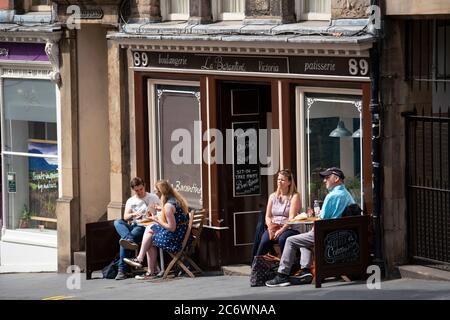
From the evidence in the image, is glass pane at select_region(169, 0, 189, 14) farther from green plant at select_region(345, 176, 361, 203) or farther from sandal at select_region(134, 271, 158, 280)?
green plant at select_region(345, 176, 361, 203)

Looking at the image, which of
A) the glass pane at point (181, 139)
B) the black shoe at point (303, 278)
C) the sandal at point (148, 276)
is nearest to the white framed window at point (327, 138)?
the black shoe at point (303, 278)

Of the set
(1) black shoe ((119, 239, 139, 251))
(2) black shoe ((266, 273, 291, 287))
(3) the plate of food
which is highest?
(3) the plate of food

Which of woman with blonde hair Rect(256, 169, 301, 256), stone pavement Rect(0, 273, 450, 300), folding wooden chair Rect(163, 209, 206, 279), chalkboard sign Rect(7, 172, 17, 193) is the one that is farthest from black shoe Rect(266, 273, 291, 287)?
chalkboard sign Rect(7, 172, 17, 193)

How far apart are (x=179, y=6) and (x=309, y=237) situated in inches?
187

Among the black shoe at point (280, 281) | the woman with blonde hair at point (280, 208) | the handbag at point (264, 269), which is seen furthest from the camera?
the woman with blonde hair at point (280, 208)

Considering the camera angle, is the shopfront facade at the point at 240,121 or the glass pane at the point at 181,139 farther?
the glass pane at the point at 181,139

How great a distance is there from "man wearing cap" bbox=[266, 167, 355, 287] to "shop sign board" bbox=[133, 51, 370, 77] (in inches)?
50.2

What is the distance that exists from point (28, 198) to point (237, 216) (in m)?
4.98

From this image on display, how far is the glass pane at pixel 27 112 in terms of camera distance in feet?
77.8

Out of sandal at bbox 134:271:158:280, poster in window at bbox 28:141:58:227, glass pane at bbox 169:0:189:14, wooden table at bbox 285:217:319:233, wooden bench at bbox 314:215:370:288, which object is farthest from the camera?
poster in window at bbox 28:141:58:227

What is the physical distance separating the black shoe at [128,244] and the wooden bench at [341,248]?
3.61 metres

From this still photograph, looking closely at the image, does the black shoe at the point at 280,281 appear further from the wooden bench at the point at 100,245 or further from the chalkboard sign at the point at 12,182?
the chalkboard sign at the point at 12,182

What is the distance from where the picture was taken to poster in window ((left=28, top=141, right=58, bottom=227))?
23.9 metres
